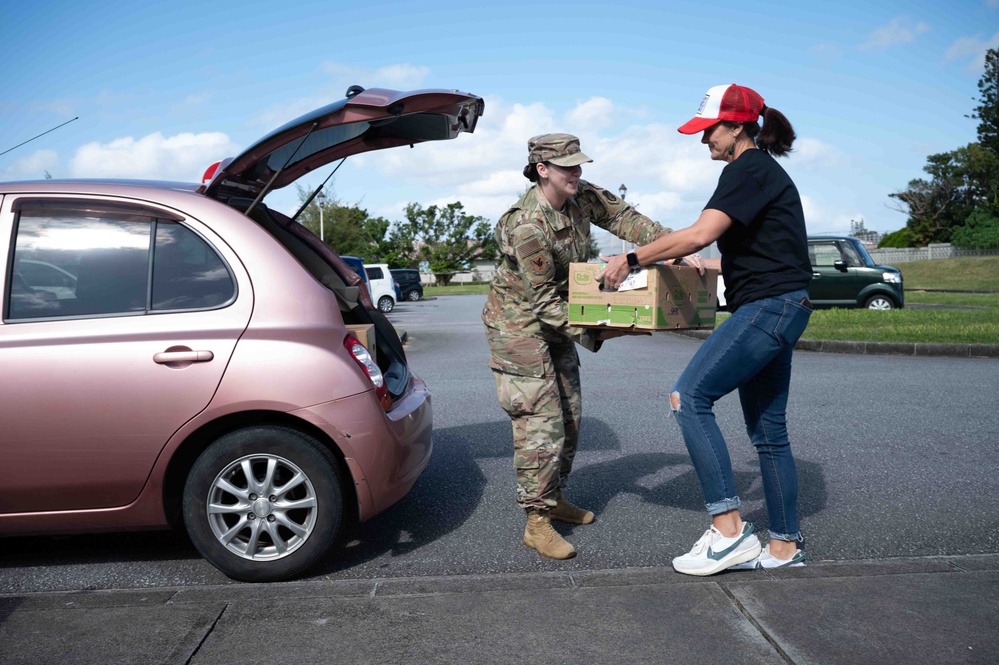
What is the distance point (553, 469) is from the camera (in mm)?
4055

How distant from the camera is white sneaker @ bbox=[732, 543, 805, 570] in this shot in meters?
3.74

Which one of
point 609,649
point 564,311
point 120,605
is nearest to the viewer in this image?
point 609,649

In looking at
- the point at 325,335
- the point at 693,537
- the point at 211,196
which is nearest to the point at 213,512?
the point at 325,335

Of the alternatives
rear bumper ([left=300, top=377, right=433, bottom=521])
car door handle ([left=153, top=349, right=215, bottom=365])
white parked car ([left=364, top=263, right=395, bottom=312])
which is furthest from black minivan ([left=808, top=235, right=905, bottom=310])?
car door handle ([left=153, top=349, right=215, bottom=365])

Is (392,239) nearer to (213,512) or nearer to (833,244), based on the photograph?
(833,244)

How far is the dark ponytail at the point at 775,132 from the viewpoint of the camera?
3658 millimetres

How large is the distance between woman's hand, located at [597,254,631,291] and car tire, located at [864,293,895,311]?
1646 cm

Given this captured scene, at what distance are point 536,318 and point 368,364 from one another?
31.5 inches

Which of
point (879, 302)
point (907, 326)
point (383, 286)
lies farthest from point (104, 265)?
point (383, 286)

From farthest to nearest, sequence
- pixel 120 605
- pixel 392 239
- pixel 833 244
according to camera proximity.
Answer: pixel 392 239
pixel 833 244
pixel 120 605

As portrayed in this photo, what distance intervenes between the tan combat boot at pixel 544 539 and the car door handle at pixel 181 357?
160cm

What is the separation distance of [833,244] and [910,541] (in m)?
15.6

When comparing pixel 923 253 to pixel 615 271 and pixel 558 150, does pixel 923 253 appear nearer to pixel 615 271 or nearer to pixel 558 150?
pixel 558 150

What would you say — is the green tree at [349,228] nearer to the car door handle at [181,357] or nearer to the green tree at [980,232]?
the green tree at [980,232]
